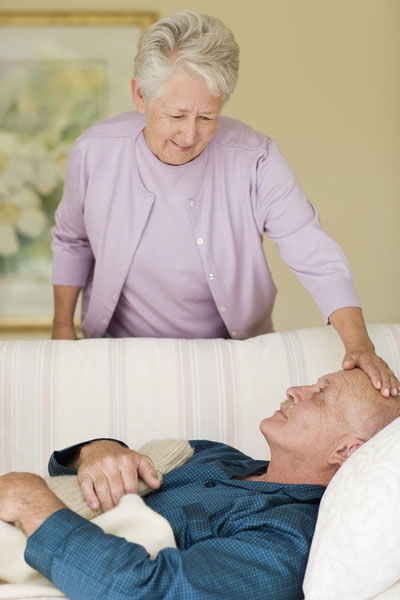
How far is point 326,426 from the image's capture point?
62.2 inches

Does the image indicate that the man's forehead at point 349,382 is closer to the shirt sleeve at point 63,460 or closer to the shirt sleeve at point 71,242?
the shirt sleeve at point 63,460

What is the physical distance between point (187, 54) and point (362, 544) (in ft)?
3.83

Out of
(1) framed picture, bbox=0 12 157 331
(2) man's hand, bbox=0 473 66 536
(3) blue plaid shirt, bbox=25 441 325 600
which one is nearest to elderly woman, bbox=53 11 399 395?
(3) blue plaid shirt, bbox=25 441 325 600

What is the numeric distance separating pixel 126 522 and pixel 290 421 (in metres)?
0.42

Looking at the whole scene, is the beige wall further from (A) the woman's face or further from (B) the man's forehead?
(B) the man's forehead

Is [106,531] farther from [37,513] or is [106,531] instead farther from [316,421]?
[316,421]

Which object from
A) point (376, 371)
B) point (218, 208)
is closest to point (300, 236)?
point (218, 208)

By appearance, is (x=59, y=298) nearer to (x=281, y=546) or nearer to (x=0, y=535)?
(x=0, y=535)

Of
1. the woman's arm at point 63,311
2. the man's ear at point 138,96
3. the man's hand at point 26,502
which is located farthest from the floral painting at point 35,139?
the man's hand at point 26,502

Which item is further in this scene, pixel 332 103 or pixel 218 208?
pixel 332 103

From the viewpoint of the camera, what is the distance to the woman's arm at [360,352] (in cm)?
160

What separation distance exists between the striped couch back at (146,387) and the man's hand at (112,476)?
0.44 m

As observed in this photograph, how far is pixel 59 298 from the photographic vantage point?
240 centimetres

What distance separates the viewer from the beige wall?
3.53 m
